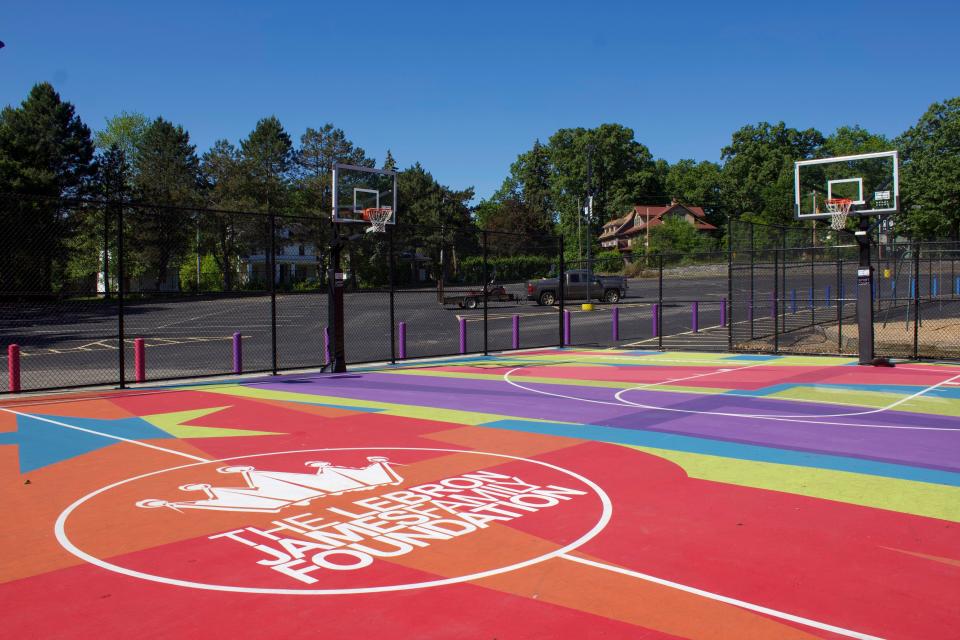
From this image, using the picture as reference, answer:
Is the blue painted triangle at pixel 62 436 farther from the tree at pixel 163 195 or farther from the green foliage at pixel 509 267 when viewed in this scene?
the green foliage at pixel 509 267

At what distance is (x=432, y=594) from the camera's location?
4.54 metres

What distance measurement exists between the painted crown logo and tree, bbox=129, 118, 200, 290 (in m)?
8.51

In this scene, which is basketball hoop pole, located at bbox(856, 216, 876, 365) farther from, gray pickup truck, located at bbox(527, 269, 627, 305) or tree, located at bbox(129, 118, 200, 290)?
gray pickup truck, located at bbox(527, 269, 627, 305)

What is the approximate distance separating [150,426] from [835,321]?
25745mm

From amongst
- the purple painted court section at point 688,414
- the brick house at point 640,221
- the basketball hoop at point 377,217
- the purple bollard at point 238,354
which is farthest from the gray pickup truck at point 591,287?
the brick house at point 640,221

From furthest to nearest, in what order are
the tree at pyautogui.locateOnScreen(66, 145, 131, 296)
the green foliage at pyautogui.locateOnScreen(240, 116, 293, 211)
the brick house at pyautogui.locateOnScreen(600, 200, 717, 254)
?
the brick house at pyautogui.locateOnScreen(600, 200, 717, 254), the green foliage at pyautogui.locateOnScreen(240, 116, 293, 211), the tree at pyautogui.locateOnScreen(66, 145, 131, 296)

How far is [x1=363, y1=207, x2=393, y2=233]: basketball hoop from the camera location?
60.2 ft

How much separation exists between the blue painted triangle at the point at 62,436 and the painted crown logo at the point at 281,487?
2.46 metres

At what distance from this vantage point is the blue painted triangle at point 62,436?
8.70m

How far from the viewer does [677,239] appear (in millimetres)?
70375

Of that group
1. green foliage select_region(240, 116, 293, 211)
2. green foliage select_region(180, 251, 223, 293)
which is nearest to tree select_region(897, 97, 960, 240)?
green foliage select_region(240, 116, 293, 211)

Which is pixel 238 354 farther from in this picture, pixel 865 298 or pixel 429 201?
pixel 429 201

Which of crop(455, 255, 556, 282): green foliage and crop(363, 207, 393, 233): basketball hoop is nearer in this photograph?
crop(363, 207, 393, 233): basketball hoop

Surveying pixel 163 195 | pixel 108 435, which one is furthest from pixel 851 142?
pixel 108 435
